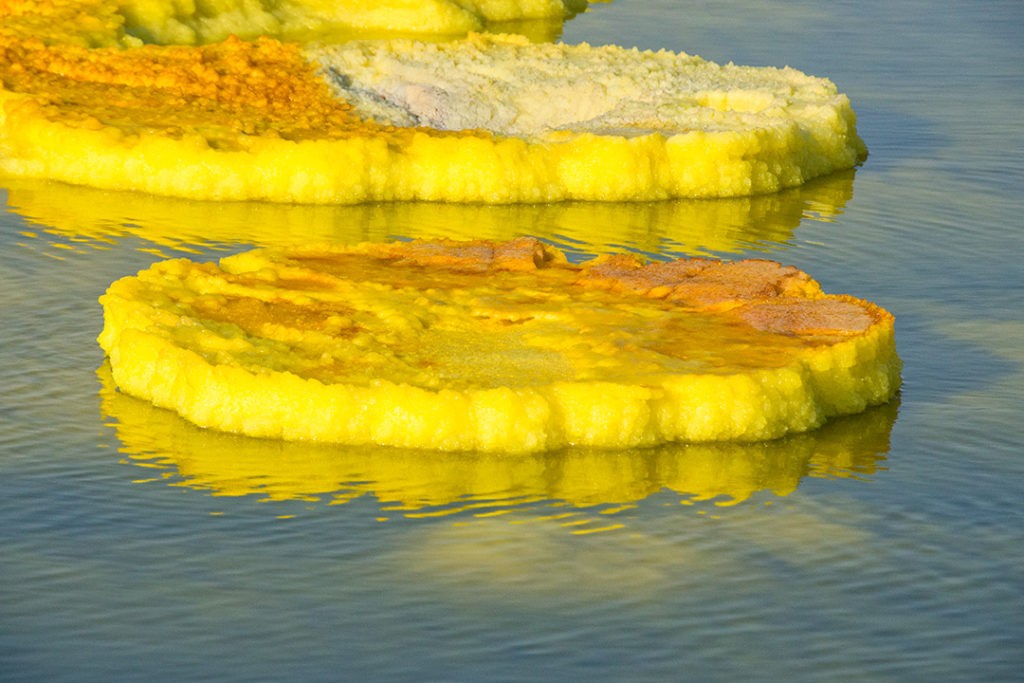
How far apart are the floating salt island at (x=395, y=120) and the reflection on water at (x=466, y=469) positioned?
14.5ft

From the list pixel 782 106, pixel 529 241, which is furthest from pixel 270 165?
pixel 782 106

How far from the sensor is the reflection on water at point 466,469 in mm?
8248

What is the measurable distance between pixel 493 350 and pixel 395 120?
18.2 ft

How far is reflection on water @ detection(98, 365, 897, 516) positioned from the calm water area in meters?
0.02

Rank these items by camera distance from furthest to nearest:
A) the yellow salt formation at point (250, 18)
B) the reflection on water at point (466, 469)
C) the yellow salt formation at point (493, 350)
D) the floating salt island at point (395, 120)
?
the yellow salt formation at point (250, 18)
the floating salt island at point (395, 120)
the yellow salt formation at point (493, 350)
the reflection on water at point (466, 469)

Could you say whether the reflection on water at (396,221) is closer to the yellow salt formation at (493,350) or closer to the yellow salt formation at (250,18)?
the yellow salt formation at (493,350)

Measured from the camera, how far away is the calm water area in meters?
6.91

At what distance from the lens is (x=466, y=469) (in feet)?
28.0

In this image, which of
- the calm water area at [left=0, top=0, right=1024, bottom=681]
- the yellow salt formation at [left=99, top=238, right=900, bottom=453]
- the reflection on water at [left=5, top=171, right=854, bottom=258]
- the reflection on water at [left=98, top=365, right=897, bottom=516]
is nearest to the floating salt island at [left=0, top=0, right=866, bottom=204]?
the reflection on water at [left=5, top=171, right=854, bottom=258]

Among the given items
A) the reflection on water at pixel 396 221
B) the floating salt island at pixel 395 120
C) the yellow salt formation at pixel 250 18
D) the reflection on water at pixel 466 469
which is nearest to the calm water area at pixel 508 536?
the reflection on water at pixel 466 469

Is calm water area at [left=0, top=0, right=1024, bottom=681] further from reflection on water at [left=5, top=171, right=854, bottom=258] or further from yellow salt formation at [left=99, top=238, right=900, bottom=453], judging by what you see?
reflection on water at [left=5, top=171, right=854, bottom=258]

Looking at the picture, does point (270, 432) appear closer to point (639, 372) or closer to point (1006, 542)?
point (639, 372)

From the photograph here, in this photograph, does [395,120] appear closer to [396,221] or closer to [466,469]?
[396,221]

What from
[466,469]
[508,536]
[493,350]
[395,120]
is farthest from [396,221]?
[508,536]
